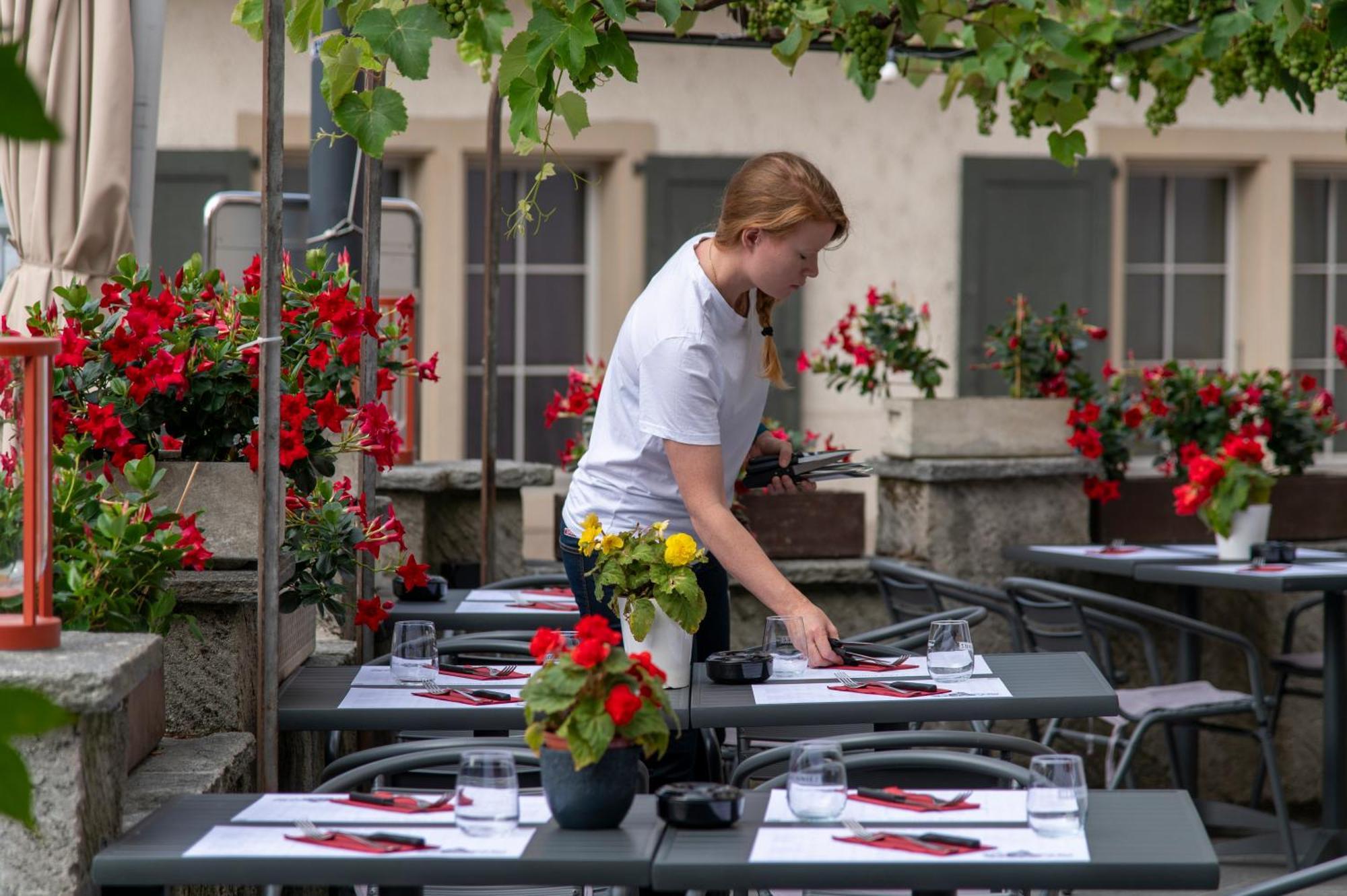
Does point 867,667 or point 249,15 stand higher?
point 249,15

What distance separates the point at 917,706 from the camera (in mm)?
2469

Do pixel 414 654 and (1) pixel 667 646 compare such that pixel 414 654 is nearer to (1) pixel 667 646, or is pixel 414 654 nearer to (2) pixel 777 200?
(1) pixel 667 646

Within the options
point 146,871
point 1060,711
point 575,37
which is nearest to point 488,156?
point 575,37

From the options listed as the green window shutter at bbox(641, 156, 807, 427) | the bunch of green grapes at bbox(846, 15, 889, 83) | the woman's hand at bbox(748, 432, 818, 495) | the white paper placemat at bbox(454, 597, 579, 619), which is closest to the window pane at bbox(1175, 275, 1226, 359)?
the green window shutter at bbox(641, 156, 807, 427)

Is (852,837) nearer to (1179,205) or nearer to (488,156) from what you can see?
(488,156)

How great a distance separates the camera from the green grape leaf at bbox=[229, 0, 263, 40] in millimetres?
3064

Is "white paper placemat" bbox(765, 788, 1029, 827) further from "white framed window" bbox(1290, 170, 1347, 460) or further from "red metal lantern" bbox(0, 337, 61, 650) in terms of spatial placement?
"white framed window" bbox(1290, 170, 1347, 460)

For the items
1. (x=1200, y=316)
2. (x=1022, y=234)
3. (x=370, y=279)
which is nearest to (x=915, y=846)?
(x=370, y=279)

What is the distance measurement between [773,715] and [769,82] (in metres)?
6.36

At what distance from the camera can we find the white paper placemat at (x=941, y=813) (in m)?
1.85

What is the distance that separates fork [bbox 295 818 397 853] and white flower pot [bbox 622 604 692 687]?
32.8 inches

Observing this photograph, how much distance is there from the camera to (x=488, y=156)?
4.17 m

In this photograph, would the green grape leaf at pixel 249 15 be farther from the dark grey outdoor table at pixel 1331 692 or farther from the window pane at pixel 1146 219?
the window pane at pixel 1146 219

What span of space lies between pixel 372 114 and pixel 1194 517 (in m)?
3.79
